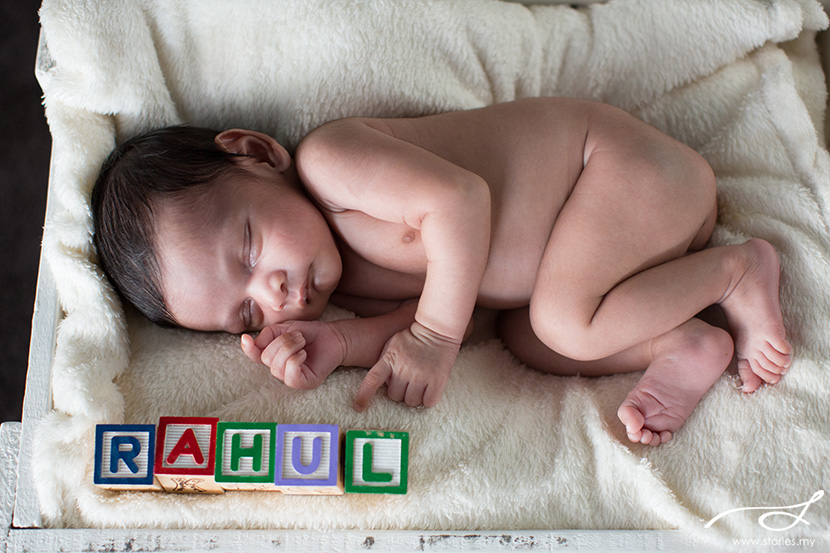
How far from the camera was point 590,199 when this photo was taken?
3.43ft

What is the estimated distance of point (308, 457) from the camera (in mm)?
840

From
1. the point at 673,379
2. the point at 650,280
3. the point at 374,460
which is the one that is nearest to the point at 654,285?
the point at 650,280

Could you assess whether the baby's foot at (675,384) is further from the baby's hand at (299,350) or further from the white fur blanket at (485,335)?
the baby's hand at (299,350)

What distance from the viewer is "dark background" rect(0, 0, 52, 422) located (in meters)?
1.70

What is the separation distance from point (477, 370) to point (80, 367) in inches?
24.1

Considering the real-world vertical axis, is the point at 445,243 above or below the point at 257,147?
below

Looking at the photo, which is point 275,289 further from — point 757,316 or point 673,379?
point 757,316

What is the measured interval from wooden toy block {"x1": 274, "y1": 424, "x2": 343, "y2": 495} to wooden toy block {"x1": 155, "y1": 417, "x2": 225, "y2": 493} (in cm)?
9

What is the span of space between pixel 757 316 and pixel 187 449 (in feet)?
2.82

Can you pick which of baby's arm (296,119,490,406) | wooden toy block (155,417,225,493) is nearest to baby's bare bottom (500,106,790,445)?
baby's arm (296,119,490,406)

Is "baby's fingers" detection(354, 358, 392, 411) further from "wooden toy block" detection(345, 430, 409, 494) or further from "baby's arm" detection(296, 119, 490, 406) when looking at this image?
"wooden toy block" detection(345, 430, 409, 494)

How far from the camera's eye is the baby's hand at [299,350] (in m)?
0.98

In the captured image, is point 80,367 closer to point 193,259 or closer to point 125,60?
point 193,259

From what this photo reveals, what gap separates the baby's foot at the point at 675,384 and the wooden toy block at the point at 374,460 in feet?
1.19
